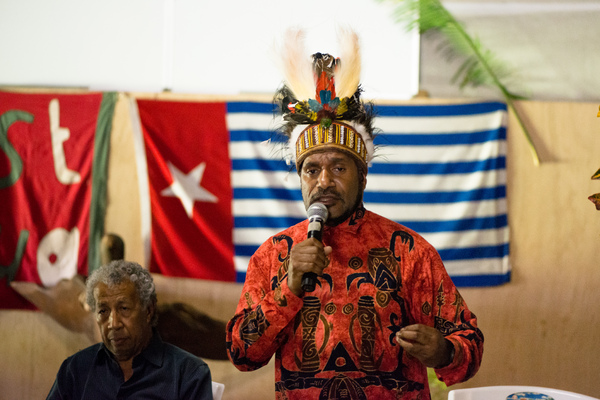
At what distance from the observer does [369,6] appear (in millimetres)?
4301

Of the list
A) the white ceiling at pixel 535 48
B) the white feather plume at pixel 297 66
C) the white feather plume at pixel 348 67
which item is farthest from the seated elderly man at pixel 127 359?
the white ceiling at pixel 535 48

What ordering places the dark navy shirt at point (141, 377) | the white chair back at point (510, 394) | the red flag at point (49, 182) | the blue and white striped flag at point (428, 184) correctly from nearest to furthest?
the dark navy shirt at point (141, 377)
the white chair back at point (510, 394)
the blue and white striped flag at point (428, 184)
the red flag at point (49, 182)

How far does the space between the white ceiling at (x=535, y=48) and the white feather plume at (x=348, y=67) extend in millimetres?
2406

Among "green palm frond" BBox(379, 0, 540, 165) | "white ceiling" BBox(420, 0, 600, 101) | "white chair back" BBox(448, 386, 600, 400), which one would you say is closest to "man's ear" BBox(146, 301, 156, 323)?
"white chair back" BBox(448, 386, 600, 400)

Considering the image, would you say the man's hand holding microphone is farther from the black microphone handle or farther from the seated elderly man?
the seated elderly man

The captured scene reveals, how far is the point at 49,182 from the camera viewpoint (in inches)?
173

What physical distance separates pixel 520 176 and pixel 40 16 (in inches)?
153

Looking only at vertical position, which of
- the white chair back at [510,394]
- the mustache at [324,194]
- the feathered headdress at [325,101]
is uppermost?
the feathered headdress at [325,101]

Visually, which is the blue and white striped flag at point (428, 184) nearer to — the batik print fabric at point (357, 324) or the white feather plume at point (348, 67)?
Answer: the white feather plume at point (348, 67)

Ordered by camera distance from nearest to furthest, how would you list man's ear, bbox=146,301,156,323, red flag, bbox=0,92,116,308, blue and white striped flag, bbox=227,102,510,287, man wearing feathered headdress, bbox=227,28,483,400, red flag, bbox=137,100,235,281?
man wearing feathered headdress, bbox=227,28,483,400 → man's ear, bbox=146,301,156,323 → blue and white striped flag, bbox=227,102,510,287 → red flag, bbox=137,100,235,281 → red flag, bbox=0,92,116,308

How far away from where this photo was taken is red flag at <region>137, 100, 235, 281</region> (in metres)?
4.21

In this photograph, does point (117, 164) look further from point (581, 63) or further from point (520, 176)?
point (581, 63)

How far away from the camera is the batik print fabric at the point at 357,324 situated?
1684 mm

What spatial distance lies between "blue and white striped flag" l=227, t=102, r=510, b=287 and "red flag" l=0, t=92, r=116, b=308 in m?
1.10
